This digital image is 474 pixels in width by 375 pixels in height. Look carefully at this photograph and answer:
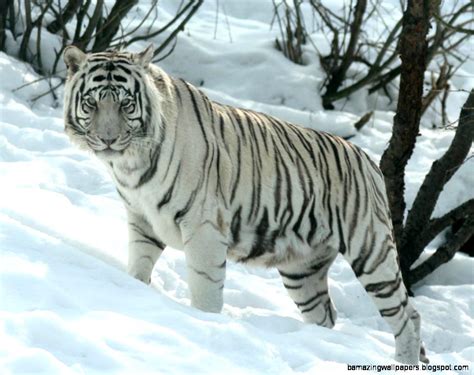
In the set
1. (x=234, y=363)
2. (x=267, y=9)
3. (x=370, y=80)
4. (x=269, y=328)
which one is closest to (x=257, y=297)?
(x=269, y=328)

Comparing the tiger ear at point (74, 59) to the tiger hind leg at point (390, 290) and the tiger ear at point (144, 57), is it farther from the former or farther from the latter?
the tiger hind leg at point (390, 290)

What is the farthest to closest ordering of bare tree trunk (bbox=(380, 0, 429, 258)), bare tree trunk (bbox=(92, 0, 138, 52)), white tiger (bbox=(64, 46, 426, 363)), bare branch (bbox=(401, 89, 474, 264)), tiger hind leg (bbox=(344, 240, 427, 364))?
bare tree trunk (bbox=(92, 0, 138, 52)) < bare branch (bbox=(401, 89, 474, 264)) < bare tree trunk (bbox=(380, 0, 429, 258)) < tiger hind leg (bbox=(344, 240, 427, 364)) < white tiger (bbox=(64, 46, 426, 363))

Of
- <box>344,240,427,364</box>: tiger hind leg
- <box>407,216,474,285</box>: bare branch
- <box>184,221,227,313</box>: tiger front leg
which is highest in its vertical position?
<box>184,221,227,313</box>: tiger front leg

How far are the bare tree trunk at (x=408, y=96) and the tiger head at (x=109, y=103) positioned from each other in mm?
2294

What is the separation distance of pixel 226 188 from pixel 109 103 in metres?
0.84

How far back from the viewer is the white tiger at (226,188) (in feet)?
18.3

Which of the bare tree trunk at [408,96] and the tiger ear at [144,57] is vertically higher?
the tiger ear at [144,57]

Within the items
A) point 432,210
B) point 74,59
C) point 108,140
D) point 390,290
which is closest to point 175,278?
point 390,290

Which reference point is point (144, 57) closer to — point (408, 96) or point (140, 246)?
point (140, 246)

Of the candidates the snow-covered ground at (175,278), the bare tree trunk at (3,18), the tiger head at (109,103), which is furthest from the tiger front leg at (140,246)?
the bare tree trunk at (3,18)

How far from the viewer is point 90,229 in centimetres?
673

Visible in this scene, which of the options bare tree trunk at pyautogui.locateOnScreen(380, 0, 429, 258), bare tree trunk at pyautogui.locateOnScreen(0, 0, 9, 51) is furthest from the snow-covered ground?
bare tree trunk at pyautogui.locateOnScreen(380, 0, 429, 258)

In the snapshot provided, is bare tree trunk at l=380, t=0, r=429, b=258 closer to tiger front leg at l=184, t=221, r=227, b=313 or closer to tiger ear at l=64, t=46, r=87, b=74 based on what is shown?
tiger front leg at l=184, t=221, r=227, b=313

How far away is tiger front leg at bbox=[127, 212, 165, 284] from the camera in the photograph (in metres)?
5.91
